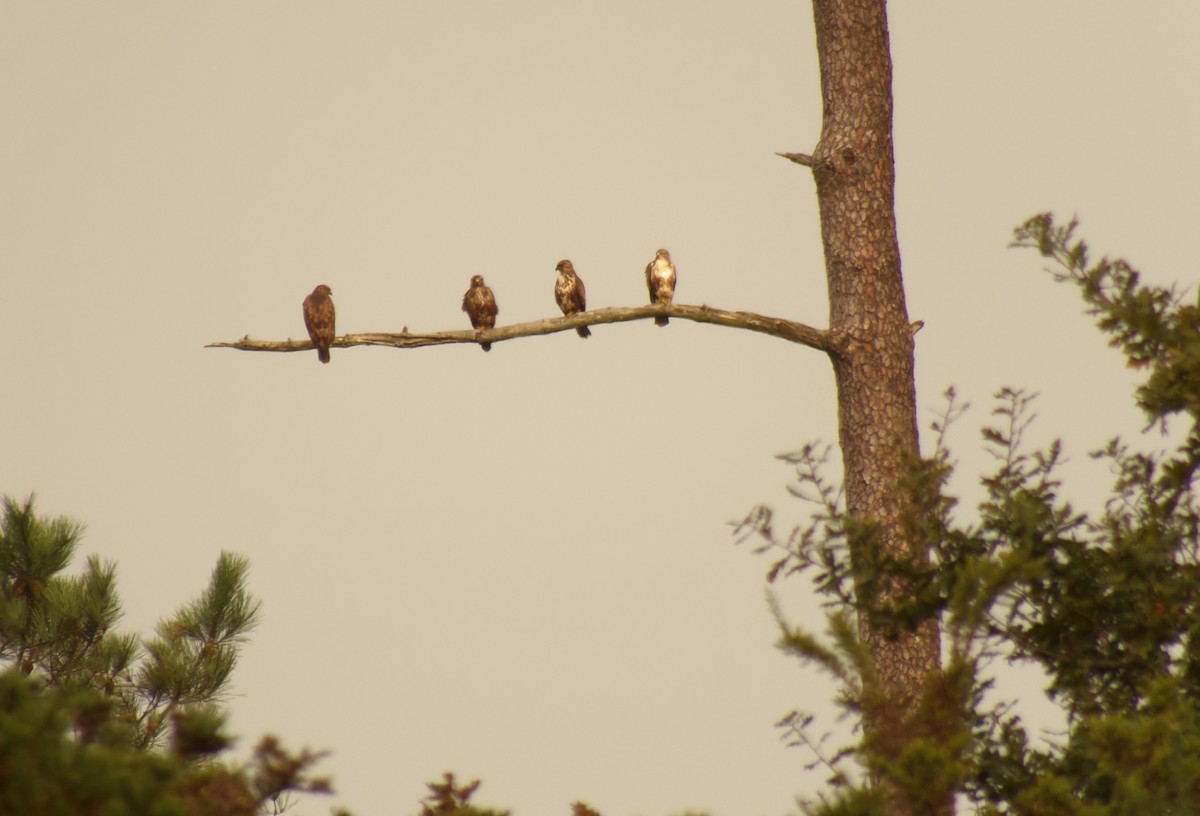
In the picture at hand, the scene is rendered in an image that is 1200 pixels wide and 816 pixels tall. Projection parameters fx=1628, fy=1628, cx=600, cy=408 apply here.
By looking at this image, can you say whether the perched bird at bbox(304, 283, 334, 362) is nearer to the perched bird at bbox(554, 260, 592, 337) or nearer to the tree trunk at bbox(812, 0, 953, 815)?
the perched bird at bbox(554, 260, 592, 337)

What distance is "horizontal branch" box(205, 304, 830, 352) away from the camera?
8.09 m

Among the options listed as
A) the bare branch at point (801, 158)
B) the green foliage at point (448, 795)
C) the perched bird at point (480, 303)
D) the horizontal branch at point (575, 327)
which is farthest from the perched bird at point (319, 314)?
the green foliage at point (448, 795)

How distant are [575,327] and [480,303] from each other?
3.04 meters

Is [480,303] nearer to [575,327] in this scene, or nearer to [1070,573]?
[575,327]

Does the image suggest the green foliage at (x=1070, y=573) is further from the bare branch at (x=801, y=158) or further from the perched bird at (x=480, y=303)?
the perched bird at (x=480, y=303)

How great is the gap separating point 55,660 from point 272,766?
6.39 metres

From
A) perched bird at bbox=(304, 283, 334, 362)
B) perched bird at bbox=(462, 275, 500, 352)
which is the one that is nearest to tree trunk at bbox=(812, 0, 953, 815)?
perched bird at bbox=(462, 275, 500, 352)

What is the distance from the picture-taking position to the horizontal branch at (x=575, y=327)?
809cm

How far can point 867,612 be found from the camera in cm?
543

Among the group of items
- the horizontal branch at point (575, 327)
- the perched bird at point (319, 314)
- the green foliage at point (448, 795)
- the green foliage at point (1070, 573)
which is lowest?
the green foliage at point (448, 795)

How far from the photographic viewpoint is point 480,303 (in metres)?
11.2

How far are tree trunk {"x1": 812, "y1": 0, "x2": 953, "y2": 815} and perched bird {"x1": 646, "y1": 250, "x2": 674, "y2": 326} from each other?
2.95 metres

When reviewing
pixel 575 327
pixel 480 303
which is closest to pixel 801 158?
pixel 575 327

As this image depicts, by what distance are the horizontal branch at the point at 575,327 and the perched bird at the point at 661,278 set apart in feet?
9.50
